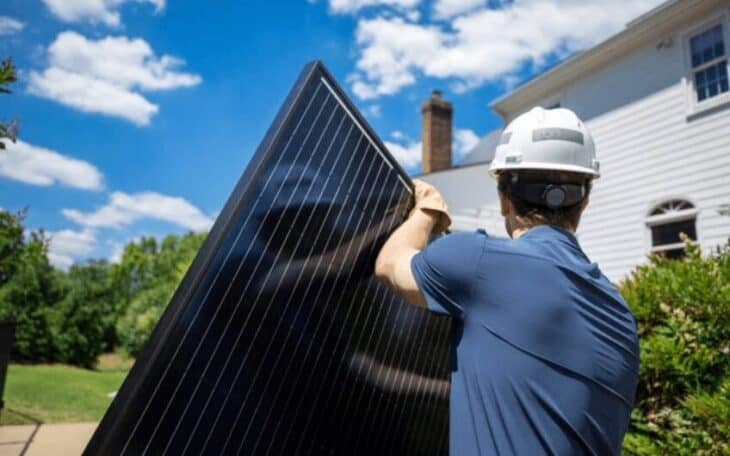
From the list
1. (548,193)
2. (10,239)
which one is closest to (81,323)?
(10,239)

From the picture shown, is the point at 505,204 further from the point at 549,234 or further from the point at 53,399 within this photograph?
the point at 53,399

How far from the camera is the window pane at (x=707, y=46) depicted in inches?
517

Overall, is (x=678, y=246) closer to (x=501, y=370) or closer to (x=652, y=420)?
(x=652, y=420)

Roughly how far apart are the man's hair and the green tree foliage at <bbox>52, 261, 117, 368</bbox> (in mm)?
25211

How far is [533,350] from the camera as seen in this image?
1.56 m

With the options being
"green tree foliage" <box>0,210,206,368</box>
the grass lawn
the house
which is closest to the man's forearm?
the grass lawn

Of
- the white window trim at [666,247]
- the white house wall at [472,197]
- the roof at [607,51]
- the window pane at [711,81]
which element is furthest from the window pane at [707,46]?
the white house wall at [472,197]

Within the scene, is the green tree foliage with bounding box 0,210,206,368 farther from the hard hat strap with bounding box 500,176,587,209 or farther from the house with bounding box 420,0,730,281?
the hard hat strap with bounding box 500,176,587,209

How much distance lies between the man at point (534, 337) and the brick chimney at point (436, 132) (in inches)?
810

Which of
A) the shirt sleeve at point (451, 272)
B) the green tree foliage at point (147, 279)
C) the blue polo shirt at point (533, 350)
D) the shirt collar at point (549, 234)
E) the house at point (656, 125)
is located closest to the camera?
the blue polo shirt at point (533, 350)

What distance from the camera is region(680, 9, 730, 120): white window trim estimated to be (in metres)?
12.7

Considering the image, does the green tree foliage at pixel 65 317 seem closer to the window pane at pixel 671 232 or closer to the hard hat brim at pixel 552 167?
the window pane at pixel 671 232

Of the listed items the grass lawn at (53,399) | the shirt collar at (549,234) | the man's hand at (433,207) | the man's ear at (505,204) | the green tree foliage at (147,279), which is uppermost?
the green tree foliage at (147,279)

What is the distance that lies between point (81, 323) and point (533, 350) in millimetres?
25977
